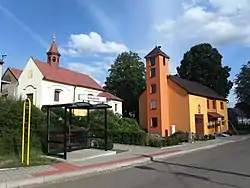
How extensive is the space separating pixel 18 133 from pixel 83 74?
36423 millimetres

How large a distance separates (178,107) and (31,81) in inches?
771

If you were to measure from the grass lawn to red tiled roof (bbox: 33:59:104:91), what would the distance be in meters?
25.8

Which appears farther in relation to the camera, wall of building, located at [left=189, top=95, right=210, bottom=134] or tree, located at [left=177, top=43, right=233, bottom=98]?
tree, located at [left=177, top=43, right=233, bottom=98]

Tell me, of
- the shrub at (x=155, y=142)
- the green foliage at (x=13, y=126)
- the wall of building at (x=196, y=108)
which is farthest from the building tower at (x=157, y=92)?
the green foliage at (x=13, y=126)

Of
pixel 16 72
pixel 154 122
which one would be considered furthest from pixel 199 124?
pixel 16 72

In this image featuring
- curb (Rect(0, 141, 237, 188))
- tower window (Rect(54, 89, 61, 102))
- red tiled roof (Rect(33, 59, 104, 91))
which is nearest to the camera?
curb (Rect(0, 141, 237, 188))

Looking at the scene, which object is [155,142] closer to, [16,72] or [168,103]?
[168,103]

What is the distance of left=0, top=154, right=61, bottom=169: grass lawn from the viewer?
12.4 m

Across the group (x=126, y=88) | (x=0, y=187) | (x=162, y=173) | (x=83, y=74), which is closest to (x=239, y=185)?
(x=162, y=173)

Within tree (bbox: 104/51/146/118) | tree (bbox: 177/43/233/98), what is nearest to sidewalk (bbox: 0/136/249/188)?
tree (bbox: 104/51/146/118)

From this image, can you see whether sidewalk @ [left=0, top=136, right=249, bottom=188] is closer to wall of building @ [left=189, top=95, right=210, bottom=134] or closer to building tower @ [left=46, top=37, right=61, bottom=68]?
wall of building @ [left=189, top=95, right=210, bottom=134]

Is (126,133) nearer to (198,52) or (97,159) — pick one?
(97,159)

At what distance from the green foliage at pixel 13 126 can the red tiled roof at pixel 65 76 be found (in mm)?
23545

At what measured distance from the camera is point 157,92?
1596 inches
